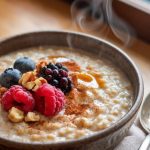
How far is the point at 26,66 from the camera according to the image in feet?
3.80

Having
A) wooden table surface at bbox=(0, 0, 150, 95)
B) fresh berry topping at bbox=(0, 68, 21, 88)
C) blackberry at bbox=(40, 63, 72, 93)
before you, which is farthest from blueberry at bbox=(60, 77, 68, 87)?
wooden table surface at bbox=(0, 0, 150, 95)

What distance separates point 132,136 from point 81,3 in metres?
0.75

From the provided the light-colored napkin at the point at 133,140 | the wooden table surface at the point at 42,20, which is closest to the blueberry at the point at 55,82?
the light-colored napkin at the point at 133,140

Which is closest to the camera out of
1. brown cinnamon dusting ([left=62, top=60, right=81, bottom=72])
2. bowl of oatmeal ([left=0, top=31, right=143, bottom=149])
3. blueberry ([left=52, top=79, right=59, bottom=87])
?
bowl of oatmeal ([left=0, top=31, right=143, bottom=149])

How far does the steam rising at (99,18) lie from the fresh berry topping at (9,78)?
565mm

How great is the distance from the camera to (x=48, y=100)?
997 mm

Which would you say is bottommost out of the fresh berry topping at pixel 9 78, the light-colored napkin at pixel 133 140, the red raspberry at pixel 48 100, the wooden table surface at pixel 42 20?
the wooden table surface at pixel 42 20

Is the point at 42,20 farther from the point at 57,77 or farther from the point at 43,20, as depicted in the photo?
the point at 57,77

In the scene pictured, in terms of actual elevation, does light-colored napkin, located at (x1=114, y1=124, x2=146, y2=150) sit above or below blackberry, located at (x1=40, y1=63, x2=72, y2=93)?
below

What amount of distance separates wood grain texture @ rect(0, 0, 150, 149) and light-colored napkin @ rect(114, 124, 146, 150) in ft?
1.10

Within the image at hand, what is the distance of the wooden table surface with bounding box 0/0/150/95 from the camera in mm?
1512

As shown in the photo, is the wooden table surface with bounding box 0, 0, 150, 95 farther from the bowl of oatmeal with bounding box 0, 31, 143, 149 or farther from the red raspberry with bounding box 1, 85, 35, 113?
the red raspberry with bounding box 1, 85, 35, 113

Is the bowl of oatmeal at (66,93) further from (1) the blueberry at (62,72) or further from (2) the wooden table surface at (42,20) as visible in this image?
(2) the wooden table surface at (42,20)

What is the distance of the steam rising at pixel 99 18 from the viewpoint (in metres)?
1.57
